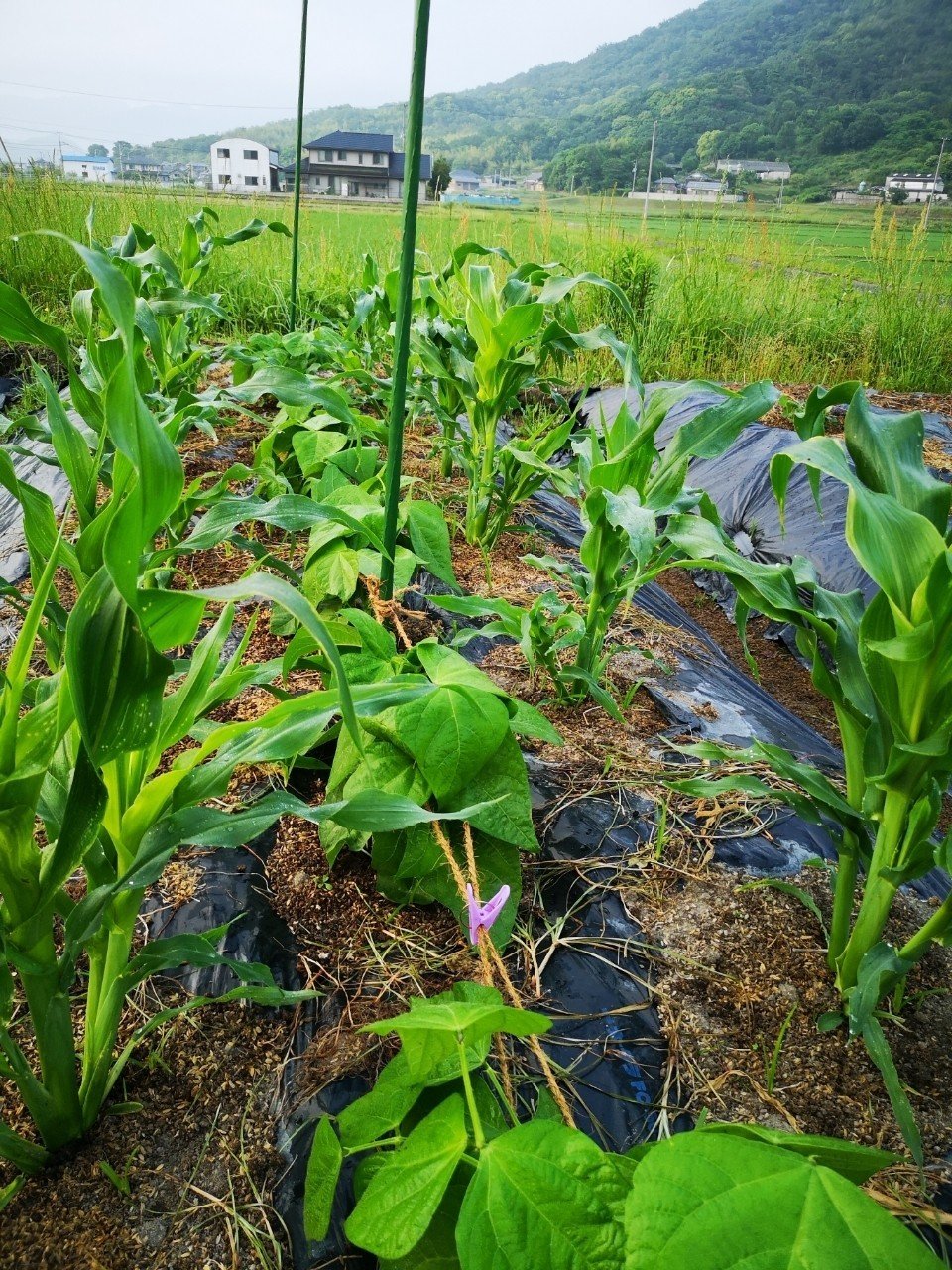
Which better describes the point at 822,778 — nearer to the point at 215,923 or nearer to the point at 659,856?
the point at 659,856

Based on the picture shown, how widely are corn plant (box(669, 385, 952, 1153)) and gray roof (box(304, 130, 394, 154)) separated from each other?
40689 millimetres

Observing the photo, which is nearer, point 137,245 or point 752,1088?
point 752,1088

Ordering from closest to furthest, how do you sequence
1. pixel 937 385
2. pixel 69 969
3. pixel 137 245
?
1. pixel 69 969
2. pixel 137 245
3. pixel 937 385

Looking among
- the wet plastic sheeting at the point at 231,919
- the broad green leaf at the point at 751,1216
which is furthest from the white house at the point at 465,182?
the broad green leaf at the point at 751,1216

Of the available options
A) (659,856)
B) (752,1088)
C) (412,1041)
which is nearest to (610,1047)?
(752,1088)

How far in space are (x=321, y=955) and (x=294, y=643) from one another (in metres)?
0.38

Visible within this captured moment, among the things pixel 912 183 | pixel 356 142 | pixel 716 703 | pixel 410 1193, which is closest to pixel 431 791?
pixel 410 1193

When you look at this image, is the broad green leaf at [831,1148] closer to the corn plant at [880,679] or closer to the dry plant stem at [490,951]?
the dry plant stem at [490,951]

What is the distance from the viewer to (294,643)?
942mm

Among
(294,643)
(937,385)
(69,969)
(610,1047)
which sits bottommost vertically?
(610,1047)

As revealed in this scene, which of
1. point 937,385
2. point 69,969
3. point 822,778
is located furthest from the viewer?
point 937,385

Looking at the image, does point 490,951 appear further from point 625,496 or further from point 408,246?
point 408,246

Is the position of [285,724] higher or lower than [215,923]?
higher

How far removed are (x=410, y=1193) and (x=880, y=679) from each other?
0.65m
